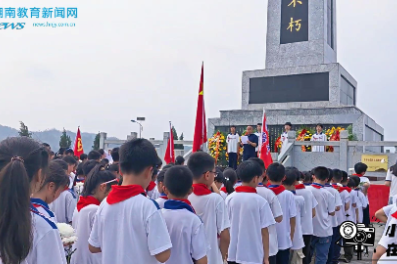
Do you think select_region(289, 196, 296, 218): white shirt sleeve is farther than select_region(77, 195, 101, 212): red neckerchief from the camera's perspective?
Yes

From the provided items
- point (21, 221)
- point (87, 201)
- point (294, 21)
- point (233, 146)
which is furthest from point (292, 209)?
point (294, 21)

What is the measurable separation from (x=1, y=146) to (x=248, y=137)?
978 cm

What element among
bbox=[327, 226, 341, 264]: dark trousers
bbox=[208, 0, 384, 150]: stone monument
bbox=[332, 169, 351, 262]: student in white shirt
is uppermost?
bbox=[208, 0, 384, 150]: stone monument

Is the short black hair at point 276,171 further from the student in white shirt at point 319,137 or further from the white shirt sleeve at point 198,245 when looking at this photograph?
the student in white shirt at point 319,137

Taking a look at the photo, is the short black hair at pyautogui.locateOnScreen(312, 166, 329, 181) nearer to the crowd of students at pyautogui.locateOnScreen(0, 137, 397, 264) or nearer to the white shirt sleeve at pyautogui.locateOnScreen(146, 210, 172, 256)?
the crowd of students at pyautogui.locateOnScreen(0, 137, 397, 264)

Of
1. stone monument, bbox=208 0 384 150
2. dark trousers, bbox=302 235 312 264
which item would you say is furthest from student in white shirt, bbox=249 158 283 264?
stone monument, bbox=208 0 384 150

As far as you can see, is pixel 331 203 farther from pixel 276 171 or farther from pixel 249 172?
pixel 249 172

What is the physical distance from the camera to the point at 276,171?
15.4 ft

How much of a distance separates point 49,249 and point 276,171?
3.39 m

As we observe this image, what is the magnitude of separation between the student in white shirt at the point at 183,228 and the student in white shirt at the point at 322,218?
3.48 meters

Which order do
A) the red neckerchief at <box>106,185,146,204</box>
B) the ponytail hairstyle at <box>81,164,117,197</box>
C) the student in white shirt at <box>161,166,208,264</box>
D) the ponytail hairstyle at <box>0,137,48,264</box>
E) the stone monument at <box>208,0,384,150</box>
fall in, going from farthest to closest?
1. the stone monument at <box>208,0,384,150</box>
2. the ponytail hairstyle at <box>81,164,117,197</box>
3. the student in white shirt at <box>161,166,208,264</box>
4. the red neckerchief at <box>106,185,146,204</box>
5. the ponytail hairstyle at <box>0,137,48,264</box>

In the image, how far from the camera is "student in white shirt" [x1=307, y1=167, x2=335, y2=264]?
5.82 m

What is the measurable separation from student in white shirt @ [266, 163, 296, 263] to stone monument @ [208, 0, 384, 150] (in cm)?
1318

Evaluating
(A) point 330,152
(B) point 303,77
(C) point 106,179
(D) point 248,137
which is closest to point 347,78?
(B) point 303,77
